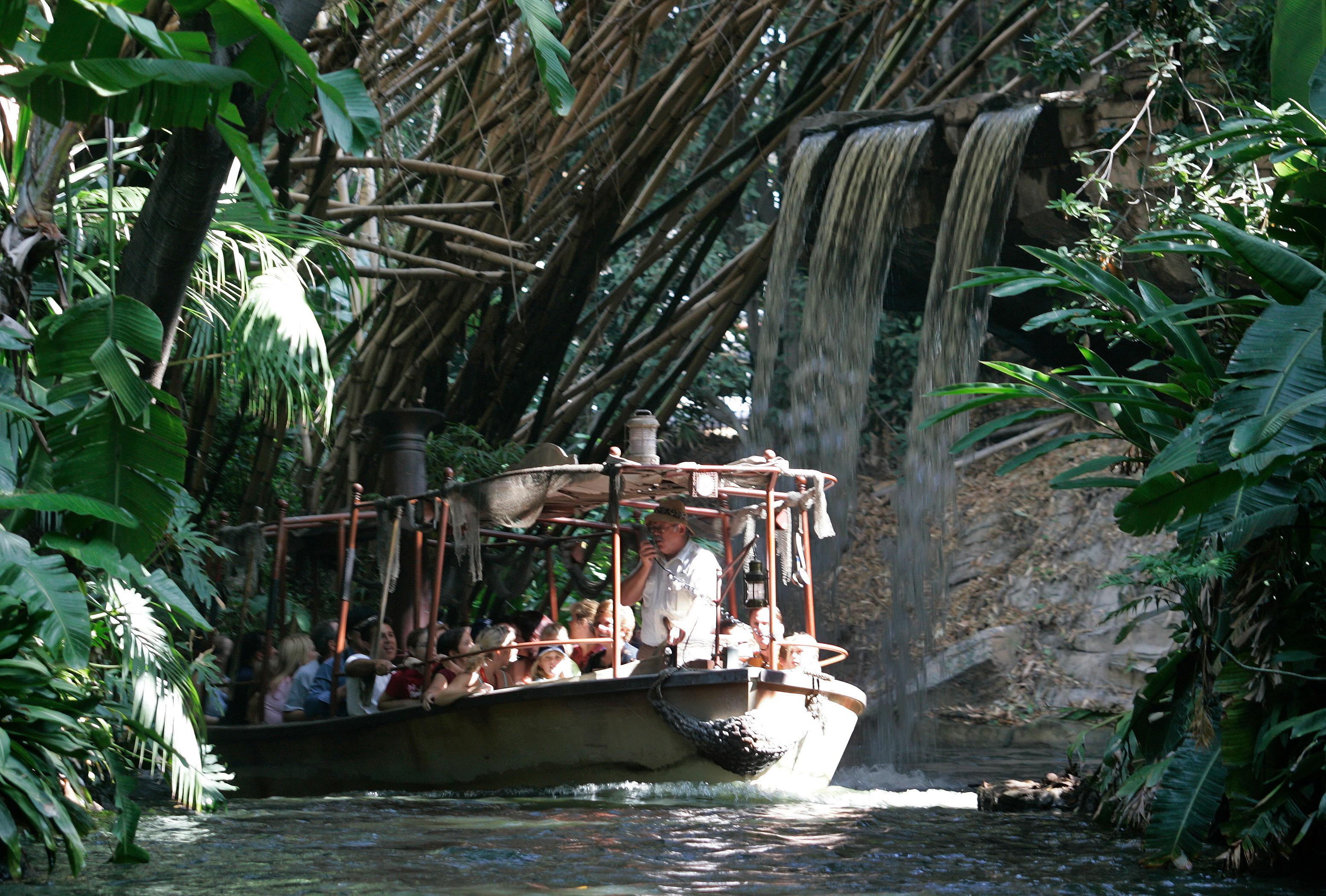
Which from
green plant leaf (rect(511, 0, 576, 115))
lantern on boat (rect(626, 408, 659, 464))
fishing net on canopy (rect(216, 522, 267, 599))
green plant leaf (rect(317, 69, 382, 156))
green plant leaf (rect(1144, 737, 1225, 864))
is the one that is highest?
green plant leaf (rect(511, 0, 576, 115))

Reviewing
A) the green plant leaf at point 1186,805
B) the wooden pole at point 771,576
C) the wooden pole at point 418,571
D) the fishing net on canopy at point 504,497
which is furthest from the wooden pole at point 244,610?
the green plant leaf at point 1186,805

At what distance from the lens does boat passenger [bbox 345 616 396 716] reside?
9562 millimetres

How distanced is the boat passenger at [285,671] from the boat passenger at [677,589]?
3.00 meters

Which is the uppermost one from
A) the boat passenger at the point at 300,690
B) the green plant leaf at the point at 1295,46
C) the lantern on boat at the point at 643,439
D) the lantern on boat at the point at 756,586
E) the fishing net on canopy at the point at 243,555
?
the green plant leaf at the point at 1295,46

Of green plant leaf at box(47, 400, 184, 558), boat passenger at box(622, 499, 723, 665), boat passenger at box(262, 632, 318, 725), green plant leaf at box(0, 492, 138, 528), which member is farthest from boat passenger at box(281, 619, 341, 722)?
green plant leaf at box(0, 492, 138, 528)

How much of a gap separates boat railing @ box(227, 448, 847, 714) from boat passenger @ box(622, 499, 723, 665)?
0.61 ft

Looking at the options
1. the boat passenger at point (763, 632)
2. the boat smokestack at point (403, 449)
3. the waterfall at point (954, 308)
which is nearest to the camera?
the boat passenger at point (763, 632)

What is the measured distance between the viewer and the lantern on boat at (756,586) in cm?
865

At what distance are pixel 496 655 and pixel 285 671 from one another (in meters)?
2.43

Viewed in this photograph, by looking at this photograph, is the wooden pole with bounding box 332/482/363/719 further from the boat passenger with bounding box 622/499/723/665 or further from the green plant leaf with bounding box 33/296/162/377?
the green plant leaf with bounding box 33/296/162/377

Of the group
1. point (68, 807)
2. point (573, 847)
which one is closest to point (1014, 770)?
point (573, 847)

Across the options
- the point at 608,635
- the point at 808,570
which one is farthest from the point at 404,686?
the point at 808,570

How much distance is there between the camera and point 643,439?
864cm

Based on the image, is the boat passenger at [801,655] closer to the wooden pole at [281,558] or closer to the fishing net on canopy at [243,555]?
the wooden pole at [281,558]
